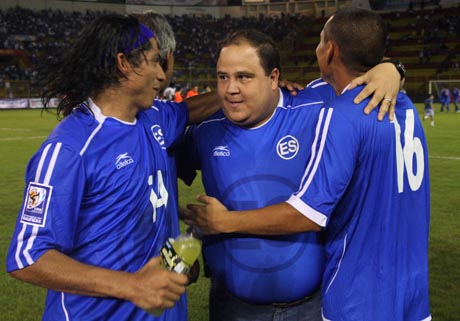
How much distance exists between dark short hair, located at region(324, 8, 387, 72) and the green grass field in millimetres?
2053

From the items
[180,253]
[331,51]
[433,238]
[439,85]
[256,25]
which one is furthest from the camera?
[256,25]

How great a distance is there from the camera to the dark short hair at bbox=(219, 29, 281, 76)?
107 inches

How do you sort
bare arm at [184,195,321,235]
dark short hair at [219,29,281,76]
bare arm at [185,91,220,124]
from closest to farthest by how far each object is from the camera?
1. bare arm at [184,195,321,235]
2. dark short hair at [219,29,281,76]
3. bare arm at [185,91,220,124]

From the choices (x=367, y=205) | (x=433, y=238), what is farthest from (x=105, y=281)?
(x=433, y=238)

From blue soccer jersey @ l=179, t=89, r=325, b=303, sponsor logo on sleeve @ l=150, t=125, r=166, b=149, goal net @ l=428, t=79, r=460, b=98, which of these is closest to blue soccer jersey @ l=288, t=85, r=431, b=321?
blue soccer jersey @ l=179, t=89, r=325, b=303

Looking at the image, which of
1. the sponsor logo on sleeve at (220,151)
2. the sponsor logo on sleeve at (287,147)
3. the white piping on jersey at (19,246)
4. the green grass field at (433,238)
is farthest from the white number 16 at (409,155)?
the green grass field at (433,238)

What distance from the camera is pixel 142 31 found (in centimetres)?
235

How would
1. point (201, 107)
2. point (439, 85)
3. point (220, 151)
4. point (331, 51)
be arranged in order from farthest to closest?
point (439, 85)
point (201, 107)
point (220, 151)
point (331, 51)

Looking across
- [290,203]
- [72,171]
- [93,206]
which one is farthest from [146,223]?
[290,203]

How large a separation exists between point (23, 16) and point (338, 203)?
2113 inches

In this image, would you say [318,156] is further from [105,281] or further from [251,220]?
[105,281]

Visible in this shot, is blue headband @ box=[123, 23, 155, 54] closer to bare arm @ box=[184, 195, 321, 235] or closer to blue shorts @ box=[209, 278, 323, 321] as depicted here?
bare arm @ box=[184, 195, 321, 235]

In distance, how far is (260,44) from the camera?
2738mm

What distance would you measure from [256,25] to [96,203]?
58.5 m
